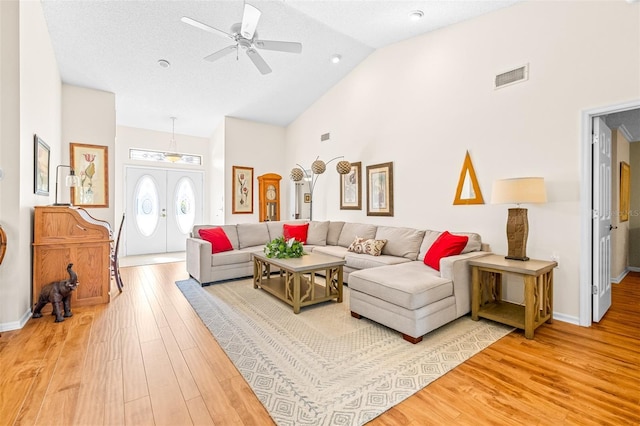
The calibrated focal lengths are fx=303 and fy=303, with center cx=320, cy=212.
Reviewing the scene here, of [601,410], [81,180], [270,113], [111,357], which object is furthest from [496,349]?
[81,180]

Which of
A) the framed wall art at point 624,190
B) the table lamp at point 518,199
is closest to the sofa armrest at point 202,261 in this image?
the table lamp at point 518,199

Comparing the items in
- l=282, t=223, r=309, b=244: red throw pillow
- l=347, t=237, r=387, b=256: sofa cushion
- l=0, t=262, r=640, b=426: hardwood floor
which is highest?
l=282, t=223, r=309, b=244: red throw pillow

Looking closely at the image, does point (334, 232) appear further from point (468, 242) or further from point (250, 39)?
point (250, 39)

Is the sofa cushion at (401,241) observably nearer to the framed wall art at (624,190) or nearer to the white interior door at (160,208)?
the framed wall art at (624,190)

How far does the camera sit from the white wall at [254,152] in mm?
6641

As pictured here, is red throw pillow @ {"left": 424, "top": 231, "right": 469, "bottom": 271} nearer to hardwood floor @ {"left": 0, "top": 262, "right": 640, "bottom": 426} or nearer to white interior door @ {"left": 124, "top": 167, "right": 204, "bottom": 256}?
hardwood floor @ {"left": 0, "top": 262, "right": 640, "bottom": 426}

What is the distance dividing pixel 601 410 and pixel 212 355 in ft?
8.41

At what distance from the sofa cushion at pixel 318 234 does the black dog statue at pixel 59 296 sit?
341 centimetres

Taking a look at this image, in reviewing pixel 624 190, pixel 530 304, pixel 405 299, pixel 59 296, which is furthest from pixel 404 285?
pixel 624 190

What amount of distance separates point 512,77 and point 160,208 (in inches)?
287

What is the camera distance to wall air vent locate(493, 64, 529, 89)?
3301mm

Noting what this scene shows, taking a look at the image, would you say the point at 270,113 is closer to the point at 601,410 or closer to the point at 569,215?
the point at 569,215

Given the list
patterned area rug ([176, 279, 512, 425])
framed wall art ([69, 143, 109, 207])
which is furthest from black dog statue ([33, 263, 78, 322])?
framed wall art ([69, 143, 109, 207])

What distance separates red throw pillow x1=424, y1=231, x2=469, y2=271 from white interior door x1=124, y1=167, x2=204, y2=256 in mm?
6199
